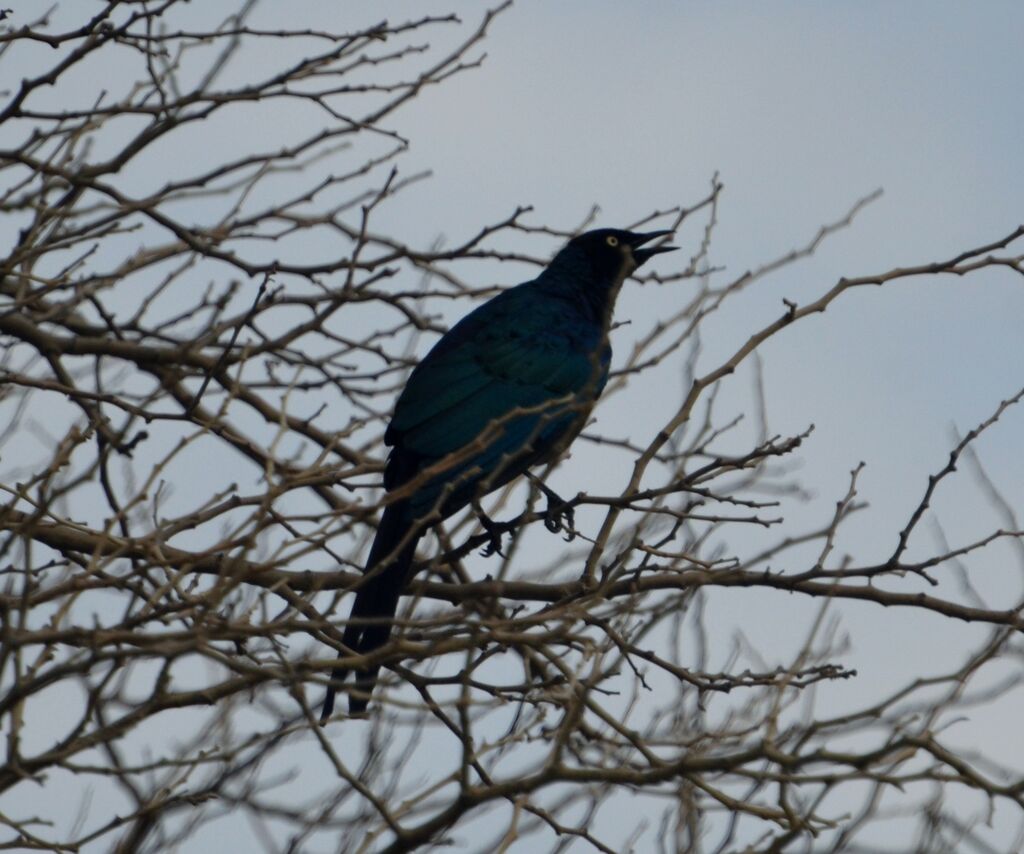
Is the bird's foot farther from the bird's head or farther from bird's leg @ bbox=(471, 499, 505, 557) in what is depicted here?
the bird's head

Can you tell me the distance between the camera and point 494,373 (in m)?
7.75

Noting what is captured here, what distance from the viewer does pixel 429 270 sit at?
708cm

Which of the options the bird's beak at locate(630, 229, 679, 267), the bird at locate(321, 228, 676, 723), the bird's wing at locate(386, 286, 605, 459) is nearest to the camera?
the bird at locate(321, 228, 676, 723)

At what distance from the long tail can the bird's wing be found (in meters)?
0.55

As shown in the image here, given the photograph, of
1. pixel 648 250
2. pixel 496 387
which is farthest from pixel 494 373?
pixel 648 250

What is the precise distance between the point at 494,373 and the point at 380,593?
5.86 feet

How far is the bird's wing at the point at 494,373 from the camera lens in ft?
23.5

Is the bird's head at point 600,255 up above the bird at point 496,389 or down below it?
above

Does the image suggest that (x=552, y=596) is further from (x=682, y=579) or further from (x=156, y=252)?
(x=156, y=252)

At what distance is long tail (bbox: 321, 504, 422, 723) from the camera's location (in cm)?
576

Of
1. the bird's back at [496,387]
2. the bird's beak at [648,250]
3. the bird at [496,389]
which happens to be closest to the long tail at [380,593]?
the bird at [496,389]

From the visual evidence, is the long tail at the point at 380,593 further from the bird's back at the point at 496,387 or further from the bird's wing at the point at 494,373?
the bird's wing at the point at 494,373

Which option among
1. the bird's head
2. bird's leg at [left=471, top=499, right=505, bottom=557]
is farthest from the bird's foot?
the bird's head

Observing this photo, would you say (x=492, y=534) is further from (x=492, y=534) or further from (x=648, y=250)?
(x=648, y=250)
